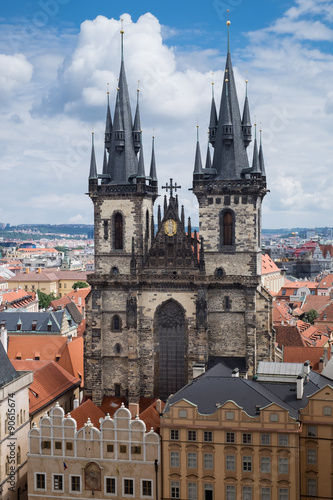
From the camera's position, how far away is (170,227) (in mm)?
66750

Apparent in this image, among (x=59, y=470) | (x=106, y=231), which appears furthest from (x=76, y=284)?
(x=59, y=470)

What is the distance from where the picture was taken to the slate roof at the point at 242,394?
47.9 meters

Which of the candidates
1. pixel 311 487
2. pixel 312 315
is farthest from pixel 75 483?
pixel 312 315

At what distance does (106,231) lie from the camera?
226 feet

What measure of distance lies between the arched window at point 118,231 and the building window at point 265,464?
29.8 meters

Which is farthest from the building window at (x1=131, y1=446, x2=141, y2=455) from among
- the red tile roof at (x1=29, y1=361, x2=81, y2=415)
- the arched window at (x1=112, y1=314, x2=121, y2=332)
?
the arched window at (x1=112, y1=314, x2=121, y2=332)

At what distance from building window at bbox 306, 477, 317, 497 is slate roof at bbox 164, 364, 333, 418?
459 cm

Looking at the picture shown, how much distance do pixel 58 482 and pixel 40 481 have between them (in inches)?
59.4

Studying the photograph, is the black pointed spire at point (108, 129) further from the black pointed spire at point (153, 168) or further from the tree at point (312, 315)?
the tree at point (312, 315)

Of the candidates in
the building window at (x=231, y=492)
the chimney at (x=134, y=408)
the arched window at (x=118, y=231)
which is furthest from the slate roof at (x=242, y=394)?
the arched window at (x=118, y=231)

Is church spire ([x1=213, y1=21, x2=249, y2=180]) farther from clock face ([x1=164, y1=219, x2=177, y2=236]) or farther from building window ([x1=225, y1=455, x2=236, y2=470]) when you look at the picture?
building window ([x1=225, y1=455, x2=236, y2=470])

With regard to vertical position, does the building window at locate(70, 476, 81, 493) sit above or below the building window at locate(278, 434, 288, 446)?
below

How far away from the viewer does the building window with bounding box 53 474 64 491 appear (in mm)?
49688

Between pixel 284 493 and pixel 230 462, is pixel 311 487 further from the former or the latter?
pixel 230 462
